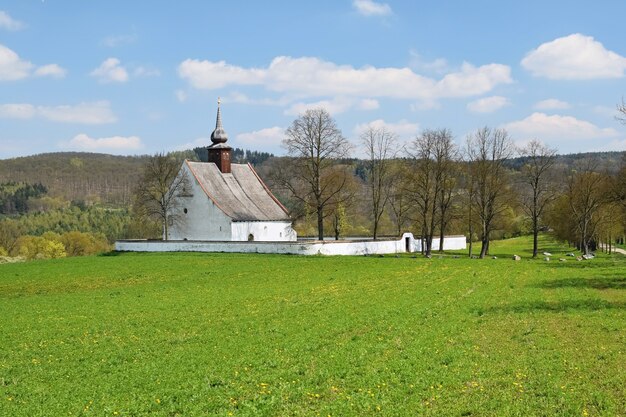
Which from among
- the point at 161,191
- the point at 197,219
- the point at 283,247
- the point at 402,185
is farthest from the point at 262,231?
the point at 402,185

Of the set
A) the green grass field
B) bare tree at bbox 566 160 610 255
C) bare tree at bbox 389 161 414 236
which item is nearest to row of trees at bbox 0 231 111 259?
bare tree at bbox 389 161 414 236

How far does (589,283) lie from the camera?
33812mm

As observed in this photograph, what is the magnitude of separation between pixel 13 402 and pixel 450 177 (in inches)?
1944

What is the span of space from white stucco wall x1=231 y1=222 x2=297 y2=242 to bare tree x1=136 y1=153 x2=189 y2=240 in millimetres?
7033

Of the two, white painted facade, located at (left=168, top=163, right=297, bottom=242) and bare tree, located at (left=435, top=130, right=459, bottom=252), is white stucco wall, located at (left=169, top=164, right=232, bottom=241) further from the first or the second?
bare tree, located at (left=435, top=130, right=459, bottom=252)

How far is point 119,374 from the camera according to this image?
14.9 meters

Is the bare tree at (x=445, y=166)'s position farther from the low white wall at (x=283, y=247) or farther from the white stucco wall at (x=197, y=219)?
the white stucco wall at (x=197, y=219)

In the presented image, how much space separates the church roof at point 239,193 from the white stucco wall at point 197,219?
63 cm

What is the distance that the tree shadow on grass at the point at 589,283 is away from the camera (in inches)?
1266

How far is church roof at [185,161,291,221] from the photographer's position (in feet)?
208

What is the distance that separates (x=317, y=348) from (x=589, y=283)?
72.8ft

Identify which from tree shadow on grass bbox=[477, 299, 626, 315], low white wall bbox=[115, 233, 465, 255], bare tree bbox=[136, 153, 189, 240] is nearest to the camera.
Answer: tree shadow on grass bbox=[477, 299, 626, 315]

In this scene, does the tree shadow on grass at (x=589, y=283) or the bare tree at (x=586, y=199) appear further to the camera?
the bare tree at (x=586, y=199)

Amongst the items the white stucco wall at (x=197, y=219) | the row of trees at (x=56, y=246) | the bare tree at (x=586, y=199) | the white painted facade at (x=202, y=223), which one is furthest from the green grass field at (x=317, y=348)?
the row of trees at (x=56, y=246)
